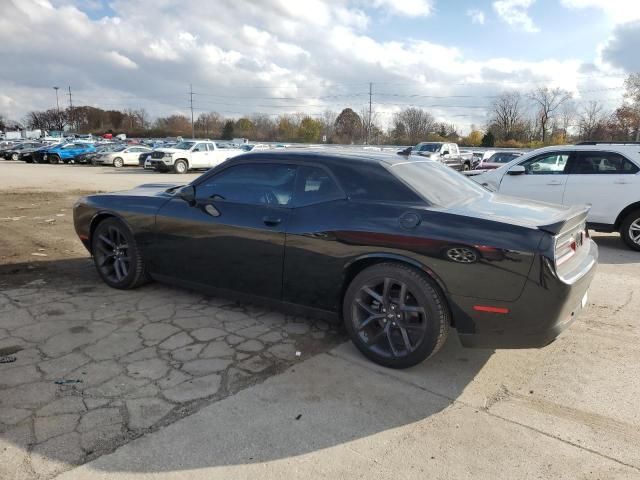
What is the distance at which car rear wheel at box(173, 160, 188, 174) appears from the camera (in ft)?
85.6

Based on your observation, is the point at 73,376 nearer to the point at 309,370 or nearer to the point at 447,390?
the point at 309,370

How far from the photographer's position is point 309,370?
3373 mm

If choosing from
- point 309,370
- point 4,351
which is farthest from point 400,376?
point 4,351

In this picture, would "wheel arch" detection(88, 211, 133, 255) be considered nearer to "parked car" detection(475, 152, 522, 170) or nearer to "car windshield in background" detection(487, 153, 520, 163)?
"parked car" detection(475, 152, 522, 170)

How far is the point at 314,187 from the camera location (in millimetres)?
3768

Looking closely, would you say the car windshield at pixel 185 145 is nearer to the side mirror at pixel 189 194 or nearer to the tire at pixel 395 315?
the side mirror at pixel 189 194

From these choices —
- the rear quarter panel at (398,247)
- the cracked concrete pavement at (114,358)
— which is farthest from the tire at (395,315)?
the cracked concrete pavement at (114,358)

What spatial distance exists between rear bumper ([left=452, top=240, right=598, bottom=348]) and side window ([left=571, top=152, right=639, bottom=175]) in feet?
18.3

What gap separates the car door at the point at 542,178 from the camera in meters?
8.18

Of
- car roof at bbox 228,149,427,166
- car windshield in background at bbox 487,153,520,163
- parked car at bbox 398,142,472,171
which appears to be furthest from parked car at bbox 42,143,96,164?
car roof at bbox 228,149,427,166

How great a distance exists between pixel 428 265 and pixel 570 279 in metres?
0.90

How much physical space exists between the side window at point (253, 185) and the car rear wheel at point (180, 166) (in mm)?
23022

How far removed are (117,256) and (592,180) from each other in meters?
7.36

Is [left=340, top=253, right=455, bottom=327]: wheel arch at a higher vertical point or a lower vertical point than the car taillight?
lower
